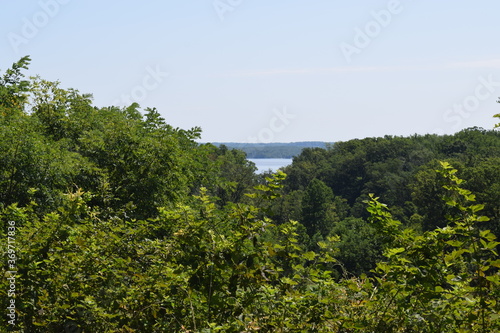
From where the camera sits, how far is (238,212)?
12.7ft

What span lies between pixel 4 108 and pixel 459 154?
75.0 m

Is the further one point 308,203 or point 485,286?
point 308,203

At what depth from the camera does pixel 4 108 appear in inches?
632

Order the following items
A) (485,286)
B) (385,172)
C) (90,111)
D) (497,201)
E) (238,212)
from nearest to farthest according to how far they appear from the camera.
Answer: (485,286)
(238,212)
(90,111)
(497,201)
(385,172)

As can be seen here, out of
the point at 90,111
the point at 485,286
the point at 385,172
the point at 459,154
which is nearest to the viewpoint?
the point at 485,286

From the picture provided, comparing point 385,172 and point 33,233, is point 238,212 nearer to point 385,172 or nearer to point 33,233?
point 33,233

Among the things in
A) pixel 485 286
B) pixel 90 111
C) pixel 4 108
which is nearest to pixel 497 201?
pixel 90 111

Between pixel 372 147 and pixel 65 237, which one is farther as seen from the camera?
pixel 372 147

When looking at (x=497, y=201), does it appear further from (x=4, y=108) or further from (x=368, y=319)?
(x=368, y=319)

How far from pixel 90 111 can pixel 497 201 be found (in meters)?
35.1

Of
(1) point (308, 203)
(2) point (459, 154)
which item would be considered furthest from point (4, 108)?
(2) point (459, 154)

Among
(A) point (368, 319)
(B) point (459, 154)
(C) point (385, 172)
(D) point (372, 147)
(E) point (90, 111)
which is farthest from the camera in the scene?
(D) point (372, 147)

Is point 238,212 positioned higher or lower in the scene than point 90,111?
lower

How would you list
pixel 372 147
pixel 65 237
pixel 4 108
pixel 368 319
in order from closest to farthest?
pixel 368 319 < pixel 65 237 < pixel 4 108 < pixel 372 147
